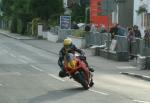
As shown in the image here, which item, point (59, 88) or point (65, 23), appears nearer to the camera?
point (59, 88)

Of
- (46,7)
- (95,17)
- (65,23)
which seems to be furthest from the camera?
(95,17)

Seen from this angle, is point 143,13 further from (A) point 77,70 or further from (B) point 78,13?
(A) point 77,70

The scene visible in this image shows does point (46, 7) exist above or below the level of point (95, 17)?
above

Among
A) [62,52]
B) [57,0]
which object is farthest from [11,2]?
[62,52]

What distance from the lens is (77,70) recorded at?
18016 millimetres

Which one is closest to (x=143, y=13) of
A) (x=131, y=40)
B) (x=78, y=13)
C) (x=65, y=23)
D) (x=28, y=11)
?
(x=65, y=23)

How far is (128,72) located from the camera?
82.5 feet

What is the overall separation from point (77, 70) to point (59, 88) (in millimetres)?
776

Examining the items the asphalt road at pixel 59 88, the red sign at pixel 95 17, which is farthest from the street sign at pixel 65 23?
the asphalt road at pixel 59 88

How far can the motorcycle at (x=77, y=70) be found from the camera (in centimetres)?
1794

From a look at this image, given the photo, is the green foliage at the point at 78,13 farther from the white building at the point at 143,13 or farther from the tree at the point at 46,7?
the white building at the point at 143,13

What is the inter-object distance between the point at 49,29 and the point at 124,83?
39.7m

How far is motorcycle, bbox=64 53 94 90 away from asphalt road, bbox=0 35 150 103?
293mm

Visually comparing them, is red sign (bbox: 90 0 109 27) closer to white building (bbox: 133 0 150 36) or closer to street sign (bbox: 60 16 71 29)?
street sign (bbox: 60 16 71 29)
